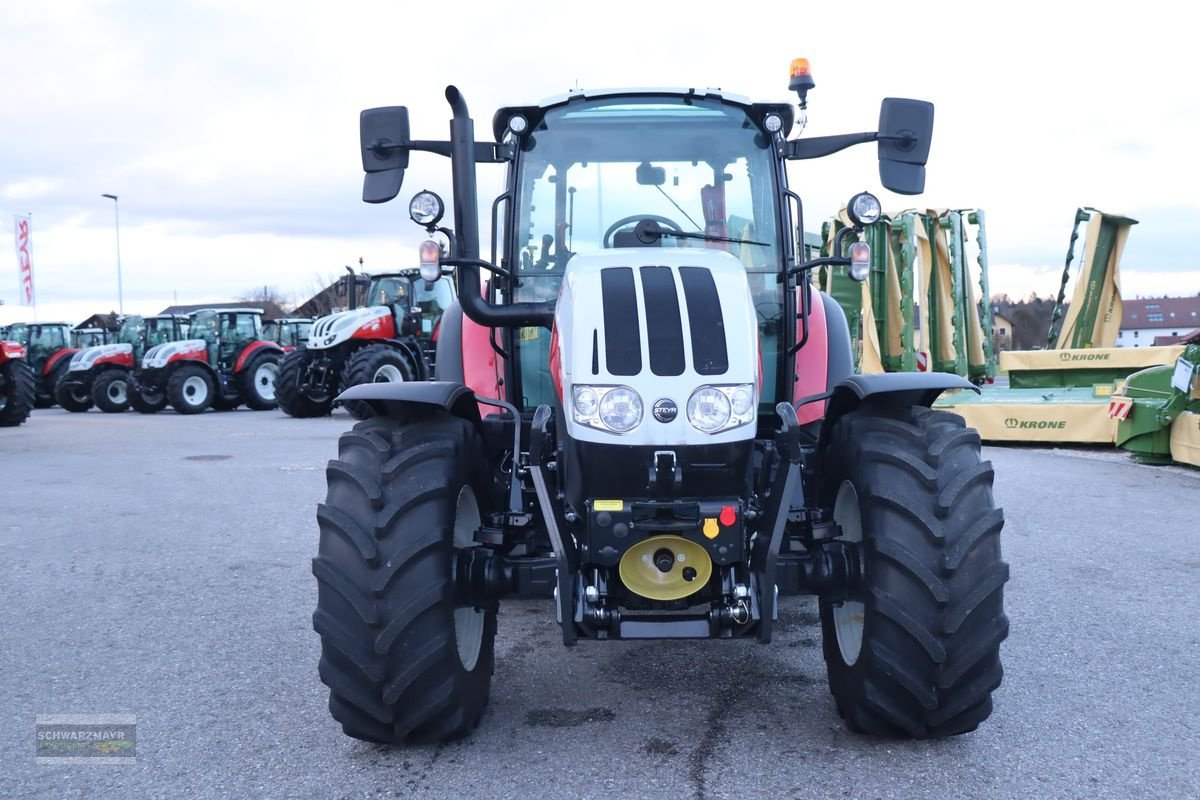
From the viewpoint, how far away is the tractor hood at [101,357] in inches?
911

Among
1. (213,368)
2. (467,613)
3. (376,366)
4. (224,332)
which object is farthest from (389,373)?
(467,613)

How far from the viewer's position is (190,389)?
21203 millimetres

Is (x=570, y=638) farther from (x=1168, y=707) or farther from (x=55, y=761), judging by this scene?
(x=1168, y=707)

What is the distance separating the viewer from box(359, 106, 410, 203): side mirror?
371 centimetres

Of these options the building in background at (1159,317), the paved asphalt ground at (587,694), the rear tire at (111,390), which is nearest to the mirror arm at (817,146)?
the paved asphalt ground at (587,694)

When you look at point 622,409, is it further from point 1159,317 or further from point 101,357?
point 1159,317

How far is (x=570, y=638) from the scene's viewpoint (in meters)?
3.07

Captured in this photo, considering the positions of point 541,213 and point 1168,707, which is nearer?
point 1168,707

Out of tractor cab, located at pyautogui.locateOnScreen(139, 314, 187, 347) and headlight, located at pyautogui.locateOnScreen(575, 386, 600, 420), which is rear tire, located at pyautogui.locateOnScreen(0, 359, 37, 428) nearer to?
tractor cab, located at pyautogui.locateOnScreen(139, 314, 187, 347)

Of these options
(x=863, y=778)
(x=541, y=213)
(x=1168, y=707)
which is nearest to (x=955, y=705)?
(x=863, y=778)

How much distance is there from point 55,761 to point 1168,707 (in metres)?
3.88

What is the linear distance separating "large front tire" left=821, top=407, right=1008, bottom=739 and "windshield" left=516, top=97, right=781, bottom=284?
1299mm

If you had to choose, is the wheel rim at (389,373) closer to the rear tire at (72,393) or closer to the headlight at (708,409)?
the rear tire at (72,393)

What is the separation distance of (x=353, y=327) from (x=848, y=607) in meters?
14.3
